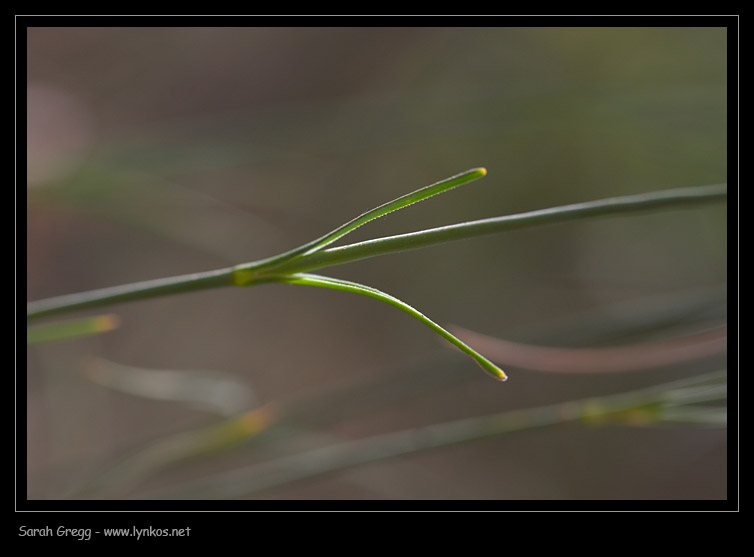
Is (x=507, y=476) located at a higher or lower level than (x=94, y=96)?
lower

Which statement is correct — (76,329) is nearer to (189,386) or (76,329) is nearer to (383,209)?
(383,209)

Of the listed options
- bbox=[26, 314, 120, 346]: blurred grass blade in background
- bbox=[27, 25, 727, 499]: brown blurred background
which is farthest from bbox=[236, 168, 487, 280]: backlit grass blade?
bbox=[27, 25, 727, 499]: brown blurred background

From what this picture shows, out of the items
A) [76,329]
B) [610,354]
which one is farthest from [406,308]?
[610,354]

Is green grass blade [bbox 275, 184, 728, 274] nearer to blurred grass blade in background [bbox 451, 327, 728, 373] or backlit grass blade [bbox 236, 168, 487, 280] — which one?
backlit grass blade [bbox 236, 168, 487, 280]
